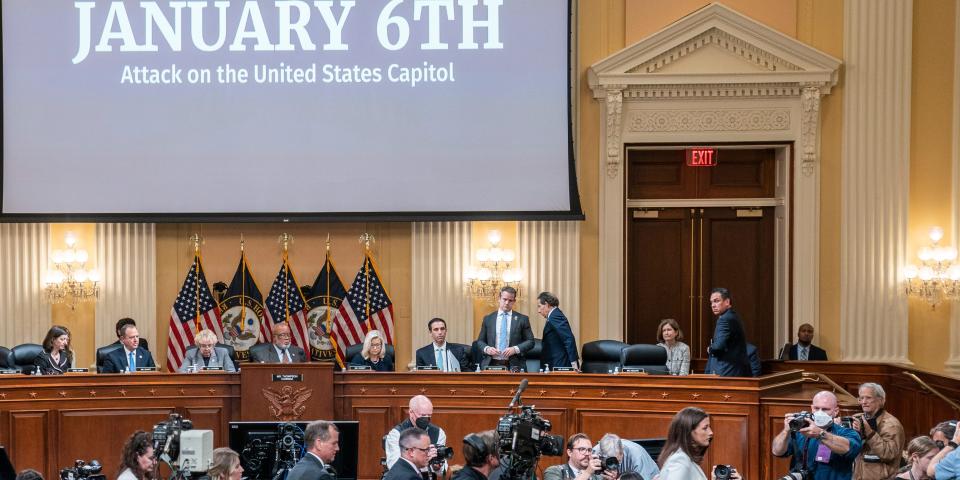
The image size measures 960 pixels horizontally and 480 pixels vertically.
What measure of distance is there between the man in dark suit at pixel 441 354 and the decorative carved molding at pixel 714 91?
11.8 ft

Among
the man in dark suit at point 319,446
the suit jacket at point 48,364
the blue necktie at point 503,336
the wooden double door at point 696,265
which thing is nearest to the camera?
the man in dark suit at point 319,446

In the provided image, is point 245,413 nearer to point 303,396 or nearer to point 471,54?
point 303,396

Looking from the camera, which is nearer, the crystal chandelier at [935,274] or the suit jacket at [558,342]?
the suit jacket at [558,342]

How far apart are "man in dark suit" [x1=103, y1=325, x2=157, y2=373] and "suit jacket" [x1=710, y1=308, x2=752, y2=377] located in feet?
16.2

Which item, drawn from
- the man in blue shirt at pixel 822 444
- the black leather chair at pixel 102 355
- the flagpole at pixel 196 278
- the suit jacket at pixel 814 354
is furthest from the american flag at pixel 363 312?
the man in blue shirt at pixel 822 444

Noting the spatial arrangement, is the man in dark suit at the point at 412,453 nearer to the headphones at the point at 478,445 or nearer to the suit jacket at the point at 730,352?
the headphones at the point at 478,445

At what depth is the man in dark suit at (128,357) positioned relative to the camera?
35.1 feet

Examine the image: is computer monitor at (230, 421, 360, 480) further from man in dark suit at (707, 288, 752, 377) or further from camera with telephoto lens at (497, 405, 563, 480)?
man in dark suit at (707, 288, 752, 377)

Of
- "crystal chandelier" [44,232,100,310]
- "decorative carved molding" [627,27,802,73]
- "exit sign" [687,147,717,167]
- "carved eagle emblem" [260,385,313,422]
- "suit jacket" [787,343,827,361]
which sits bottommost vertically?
"carved eagle emblem" [260,385,313,422]

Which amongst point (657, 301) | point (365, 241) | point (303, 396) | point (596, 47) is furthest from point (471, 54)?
point (303, 396)

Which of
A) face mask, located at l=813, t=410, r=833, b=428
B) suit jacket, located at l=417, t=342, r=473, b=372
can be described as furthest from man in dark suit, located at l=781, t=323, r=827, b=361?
face mask, located at l=813, t=410, r=833, b=428

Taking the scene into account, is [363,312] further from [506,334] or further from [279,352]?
[506,334]

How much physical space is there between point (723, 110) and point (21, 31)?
7.39m

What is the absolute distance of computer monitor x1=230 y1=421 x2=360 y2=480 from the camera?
299 inches
